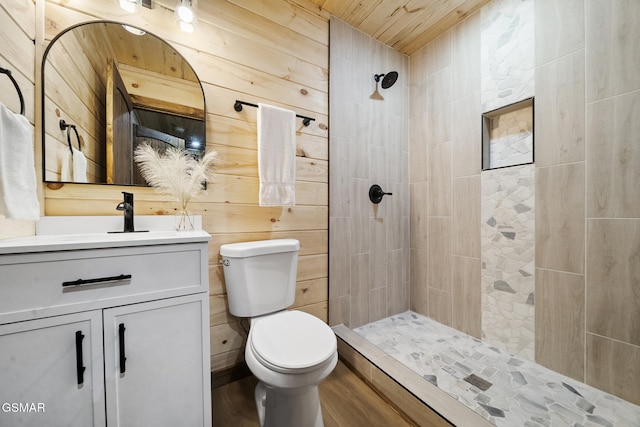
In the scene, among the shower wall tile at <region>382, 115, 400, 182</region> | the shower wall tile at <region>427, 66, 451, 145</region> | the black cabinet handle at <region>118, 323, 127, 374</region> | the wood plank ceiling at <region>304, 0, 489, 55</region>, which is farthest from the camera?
the shower wall tile at <region>382, 115, 400, 182</region>

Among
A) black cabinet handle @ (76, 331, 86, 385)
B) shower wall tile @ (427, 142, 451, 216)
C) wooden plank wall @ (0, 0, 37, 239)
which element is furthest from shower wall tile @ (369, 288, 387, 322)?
wooden plank wall @ (0, 0, 37, 239)

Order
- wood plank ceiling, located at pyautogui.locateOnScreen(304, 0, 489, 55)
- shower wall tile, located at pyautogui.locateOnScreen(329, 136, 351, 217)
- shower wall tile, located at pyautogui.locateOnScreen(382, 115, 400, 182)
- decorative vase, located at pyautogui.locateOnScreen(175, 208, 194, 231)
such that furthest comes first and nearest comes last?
shower wall tile, located at pyautogui.locateOnScreen(382, 115, 400, 182)
shower wall tile, located at pyautogui.locateOnScreen(329, 136, 351, 217)
wood plank ceiling, located at pyautogui.locateOnScreen(304, 0, 489, 55)
decorative vase, located at pyautogui.locateOnScreen(175, 208, 194, 231)

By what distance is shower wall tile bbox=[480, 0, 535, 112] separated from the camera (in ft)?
4.56

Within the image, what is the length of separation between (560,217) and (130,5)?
94.8 inches

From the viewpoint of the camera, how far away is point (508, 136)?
1525 millimetres

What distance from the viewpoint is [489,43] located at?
1.56m

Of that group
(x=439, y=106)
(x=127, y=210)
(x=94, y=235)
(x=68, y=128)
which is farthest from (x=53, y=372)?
(x=439, y=106)

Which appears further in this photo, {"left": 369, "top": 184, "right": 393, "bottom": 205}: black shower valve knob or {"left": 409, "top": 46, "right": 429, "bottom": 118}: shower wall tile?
→ {"left": 409, "top": 46, "right": 429, "bottom": 118}: shower wall tile

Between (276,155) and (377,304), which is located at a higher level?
(276,155)

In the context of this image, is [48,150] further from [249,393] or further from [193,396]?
[249,393]

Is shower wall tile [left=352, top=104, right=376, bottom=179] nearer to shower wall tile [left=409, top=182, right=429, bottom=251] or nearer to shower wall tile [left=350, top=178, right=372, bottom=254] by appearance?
shower wall tile [left=350, top=178, right=372, bottom=254]

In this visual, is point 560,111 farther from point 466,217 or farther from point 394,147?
point 394,147

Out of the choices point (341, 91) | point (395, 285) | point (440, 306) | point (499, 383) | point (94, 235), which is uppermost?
point (341, 91)

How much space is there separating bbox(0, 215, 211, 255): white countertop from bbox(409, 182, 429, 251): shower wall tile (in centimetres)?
163
